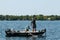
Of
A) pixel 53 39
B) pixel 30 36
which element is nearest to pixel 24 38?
pixel 30 36

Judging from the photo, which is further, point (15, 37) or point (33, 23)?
point (15, 37)

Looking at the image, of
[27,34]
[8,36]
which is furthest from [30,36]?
[8,36]

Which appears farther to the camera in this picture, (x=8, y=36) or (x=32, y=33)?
(x=8, y=36)

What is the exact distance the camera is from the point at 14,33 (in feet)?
204

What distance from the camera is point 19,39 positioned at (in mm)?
58969

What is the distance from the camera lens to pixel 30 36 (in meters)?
60.5

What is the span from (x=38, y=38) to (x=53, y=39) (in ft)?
8.93

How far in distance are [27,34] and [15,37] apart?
93.9 inches

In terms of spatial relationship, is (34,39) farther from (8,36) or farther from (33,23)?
(8,36)

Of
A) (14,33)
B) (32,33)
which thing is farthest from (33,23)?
(14,33)

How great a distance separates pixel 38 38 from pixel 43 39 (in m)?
1.01

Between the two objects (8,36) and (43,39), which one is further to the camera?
(8,36)

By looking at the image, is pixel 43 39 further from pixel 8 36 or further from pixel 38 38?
pixel 8 36

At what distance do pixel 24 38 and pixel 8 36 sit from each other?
14.5 feet
